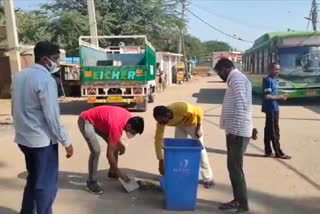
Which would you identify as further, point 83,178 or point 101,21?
point 101,21

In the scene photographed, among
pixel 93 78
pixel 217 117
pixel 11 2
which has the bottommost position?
pixel 217 117

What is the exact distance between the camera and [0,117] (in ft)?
48.9

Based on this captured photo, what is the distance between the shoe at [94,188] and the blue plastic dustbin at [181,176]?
1.11 metres

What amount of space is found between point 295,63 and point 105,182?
43.7 feet

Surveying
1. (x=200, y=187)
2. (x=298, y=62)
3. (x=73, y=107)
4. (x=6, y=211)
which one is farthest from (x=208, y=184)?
(x=298, y=62)

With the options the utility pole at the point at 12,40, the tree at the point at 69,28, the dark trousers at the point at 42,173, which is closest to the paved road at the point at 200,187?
the dark trousers at the point at 42,173

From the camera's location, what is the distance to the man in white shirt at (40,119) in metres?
4.51

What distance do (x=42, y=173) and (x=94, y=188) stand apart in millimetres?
1841

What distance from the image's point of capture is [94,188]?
253 inches

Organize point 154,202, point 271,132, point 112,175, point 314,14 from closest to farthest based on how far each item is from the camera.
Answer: point 154,202, point 112,175, point 271,132, point 314,14

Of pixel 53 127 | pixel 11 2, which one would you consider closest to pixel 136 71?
pixel 11 2

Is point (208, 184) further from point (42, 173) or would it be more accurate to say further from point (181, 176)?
point (42, 173)

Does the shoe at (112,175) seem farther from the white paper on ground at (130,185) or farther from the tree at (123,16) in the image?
the tree at (123,16)

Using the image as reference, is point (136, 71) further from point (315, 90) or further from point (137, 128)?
point (137, 128)
